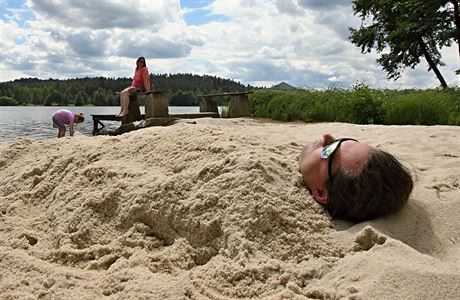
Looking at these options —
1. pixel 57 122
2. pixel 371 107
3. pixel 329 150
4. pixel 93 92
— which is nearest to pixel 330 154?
pixel 329 150

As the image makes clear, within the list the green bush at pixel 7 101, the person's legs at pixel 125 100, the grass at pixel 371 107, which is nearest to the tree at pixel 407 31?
the grass at pixel 371 107

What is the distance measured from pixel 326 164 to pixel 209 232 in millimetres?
767

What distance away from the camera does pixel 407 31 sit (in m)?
16.8

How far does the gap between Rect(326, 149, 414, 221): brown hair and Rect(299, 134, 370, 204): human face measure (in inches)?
1.5

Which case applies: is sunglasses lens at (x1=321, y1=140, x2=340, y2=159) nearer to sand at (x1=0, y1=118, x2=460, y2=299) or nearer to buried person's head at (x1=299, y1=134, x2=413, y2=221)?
buried person's head at (x1=299, y1=134, x2=413, y2=221)

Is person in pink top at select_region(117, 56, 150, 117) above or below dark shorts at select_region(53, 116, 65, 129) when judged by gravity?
above

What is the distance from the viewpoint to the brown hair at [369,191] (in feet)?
7.81

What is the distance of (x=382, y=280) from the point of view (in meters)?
1.75

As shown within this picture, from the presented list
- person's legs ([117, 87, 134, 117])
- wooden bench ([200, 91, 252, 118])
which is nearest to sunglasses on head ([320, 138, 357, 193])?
person's legs ([117, 87, 134, 117])

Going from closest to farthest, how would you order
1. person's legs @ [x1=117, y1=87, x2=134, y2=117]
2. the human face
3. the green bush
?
the human face < person's legs @ [x1=117, y1=87, x2=134, y2=117] < the green bush

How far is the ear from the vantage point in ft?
8.23

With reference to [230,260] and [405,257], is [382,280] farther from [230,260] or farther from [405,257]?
[230,260]

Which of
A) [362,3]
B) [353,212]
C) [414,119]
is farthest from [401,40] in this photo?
[353,212]

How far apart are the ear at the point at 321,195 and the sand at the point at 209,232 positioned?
0.04 m
